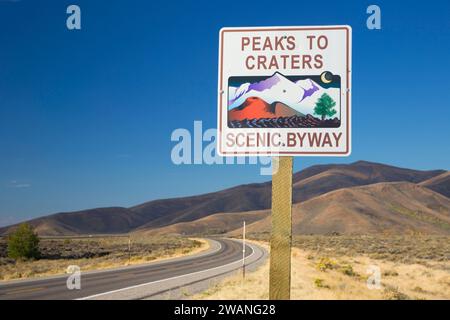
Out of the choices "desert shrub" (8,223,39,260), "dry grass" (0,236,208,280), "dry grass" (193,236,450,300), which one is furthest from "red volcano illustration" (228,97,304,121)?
"desert shrub" (8,223,39,260)

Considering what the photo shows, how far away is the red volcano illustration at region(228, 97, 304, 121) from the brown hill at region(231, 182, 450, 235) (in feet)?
394

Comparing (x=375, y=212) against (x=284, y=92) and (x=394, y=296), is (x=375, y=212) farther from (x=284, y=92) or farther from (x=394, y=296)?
(x=284, y=92)

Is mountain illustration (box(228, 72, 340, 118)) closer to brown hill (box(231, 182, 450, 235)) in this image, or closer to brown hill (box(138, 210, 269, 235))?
→ brown hill (box(231, 182, 450, 235))

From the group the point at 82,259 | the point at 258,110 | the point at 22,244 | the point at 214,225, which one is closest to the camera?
the point at 258,110

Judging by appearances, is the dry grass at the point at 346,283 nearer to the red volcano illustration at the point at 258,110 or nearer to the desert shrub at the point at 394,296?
the desert shrub at the point at 394,296

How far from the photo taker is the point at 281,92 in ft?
17.7

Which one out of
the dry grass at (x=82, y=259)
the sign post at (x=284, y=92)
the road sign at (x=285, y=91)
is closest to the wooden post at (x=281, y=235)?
the sign post at (x=284, y=92)

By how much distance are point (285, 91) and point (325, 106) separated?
483mm

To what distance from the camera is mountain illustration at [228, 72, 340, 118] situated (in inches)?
211

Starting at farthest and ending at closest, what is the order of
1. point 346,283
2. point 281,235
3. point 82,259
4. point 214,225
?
point 214,225 → point 82,259 → point 346,283 → point 281,235

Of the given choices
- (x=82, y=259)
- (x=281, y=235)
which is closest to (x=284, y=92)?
(x=281, y=235)
